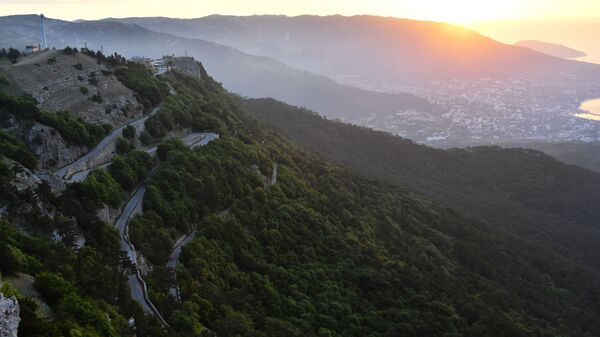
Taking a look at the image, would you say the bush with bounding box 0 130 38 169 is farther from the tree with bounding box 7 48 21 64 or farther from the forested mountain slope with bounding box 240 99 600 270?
the forested mountain slope with bounding box 240 99 600 270

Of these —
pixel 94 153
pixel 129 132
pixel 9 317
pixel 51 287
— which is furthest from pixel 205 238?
pixel 9 317

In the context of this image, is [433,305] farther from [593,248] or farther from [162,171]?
[593,248]

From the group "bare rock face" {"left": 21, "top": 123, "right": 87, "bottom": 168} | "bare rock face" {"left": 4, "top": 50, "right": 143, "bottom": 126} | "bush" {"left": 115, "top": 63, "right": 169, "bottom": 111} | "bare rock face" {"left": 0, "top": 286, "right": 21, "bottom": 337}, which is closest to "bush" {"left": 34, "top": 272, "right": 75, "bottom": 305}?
"bare rock face" {"left": 0, "top": 286, "right": 21, "bottom": 337}

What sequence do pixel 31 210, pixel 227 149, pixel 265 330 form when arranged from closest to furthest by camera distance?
pixel 31 210
pixel 265 330
pixel 227 149

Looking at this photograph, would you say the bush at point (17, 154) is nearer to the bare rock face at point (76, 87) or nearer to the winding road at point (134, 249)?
the winding road at point (134, 249)

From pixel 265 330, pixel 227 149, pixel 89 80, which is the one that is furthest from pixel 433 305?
pixel 89 80
